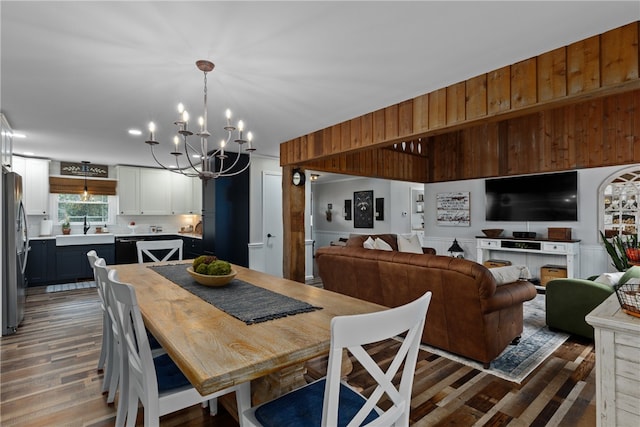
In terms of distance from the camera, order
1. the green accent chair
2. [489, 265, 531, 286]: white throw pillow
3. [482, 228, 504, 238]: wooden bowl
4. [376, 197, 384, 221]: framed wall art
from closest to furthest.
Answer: [489, 265, 531, 286]: white throw pillow
the green accent chair
[482, 228, 504, 238]: wooden bowl
[376, 197, 384, 221]: framed wall art

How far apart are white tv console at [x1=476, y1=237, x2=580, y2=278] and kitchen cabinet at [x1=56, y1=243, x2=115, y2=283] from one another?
23.6ft

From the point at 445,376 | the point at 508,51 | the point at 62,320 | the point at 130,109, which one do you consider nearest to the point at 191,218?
the point at 62,320

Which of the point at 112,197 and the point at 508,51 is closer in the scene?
the point at 508,51

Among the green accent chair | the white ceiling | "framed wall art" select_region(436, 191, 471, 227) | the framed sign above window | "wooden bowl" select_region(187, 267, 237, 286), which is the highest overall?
the white ceiling

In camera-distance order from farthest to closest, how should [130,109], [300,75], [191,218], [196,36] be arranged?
[191,218]
[130,109]
[300,75]
[196,36]

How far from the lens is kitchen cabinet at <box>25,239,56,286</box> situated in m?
5.58

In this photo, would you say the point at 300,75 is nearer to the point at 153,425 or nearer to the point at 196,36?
the point at 196,36

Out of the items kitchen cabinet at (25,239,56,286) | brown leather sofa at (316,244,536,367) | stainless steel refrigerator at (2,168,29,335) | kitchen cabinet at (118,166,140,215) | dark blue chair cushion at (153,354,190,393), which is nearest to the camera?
dark blue chair cushion at (153,354,190,393)

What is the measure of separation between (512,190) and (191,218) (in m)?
6.73

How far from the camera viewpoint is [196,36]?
1950 mm

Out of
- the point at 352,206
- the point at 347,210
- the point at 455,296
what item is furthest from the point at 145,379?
the point at 347,210

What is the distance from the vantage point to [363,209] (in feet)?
28.0

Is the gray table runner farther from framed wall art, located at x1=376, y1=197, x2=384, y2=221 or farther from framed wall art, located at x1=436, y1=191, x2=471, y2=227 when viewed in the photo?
framed wall art, located at x1=376, y1=197, x2=384, y2=221

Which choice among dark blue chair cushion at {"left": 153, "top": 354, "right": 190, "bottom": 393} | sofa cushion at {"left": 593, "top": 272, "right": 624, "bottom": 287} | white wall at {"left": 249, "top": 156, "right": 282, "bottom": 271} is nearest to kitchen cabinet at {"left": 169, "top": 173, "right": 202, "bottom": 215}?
white wall at {"left": 249, "top": 156, "right": 282, "bottom": 271}
